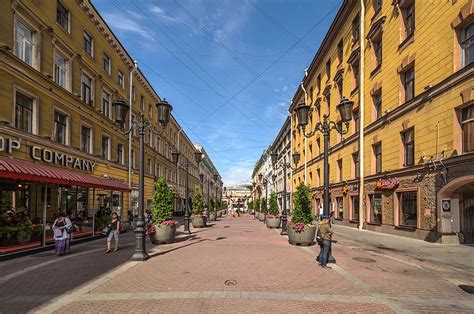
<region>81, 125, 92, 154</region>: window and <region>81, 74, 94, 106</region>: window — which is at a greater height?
<region>81, 74, 94, 106</region>: window

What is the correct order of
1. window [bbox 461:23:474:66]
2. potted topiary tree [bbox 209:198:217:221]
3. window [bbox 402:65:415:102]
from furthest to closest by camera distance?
potted topiary tree [bbox 209:198:217:221]
window [bbox 402:65:415:102]
window [bbox 461:23:474:66]

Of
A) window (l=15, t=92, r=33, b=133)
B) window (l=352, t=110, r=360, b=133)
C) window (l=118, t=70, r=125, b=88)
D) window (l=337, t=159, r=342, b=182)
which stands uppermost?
window (l=118, t=70, r=125, b=88)

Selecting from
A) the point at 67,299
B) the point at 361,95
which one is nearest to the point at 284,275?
the point at 67,299

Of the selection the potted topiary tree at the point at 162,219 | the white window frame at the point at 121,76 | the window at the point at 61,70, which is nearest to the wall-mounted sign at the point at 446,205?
the potted topiary tree at the point at 162,219

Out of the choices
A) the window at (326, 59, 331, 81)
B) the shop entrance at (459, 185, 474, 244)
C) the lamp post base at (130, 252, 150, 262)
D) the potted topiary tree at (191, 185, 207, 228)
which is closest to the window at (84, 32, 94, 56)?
the potted topiary tree at (191, 185, 207, 228)

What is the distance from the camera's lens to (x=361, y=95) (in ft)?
77.4

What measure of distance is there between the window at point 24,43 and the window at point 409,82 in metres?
20.1

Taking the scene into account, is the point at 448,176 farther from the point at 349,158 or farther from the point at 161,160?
the point at 161,160

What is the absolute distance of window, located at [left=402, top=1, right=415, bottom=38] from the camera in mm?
17669

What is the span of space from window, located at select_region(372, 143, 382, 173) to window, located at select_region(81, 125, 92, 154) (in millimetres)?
19942

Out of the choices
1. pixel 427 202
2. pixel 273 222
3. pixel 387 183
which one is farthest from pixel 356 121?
pixel 427 202

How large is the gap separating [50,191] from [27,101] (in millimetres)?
5000

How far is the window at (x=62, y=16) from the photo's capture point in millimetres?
19292

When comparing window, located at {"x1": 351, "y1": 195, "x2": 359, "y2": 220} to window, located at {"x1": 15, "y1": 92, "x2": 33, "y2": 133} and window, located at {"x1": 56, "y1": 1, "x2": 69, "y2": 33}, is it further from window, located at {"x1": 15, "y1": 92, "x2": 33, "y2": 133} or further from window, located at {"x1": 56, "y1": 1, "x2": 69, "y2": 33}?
window, located at {"x1": 56, "y1": 1, "x2": 69, "y2": 33}
